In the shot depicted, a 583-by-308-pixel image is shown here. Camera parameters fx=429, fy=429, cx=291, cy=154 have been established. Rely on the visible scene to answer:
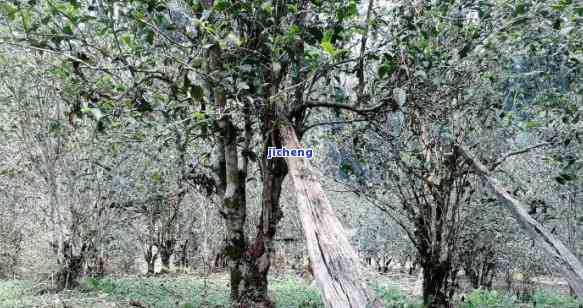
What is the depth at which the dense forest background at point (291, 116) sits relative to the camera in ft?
9.16

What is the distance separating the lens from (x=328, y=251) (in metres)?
1.64

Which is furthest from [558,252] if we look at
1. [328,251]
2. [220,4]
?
[220,4]

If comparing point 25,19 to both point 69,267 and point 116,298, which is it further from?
point 69,267

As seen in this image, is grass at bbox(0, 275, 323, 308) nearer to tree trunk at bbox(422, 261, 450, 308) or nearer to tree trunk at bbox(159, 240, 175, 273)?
tree trunk at bbox(422, 261, 450, 308)

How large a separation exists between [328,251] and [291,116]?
166 cm

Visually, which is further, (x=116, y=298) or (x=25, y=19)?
(x=116, y=298)

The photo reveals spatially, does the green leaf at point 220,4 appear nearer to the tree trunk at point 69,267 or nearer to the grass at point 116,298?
the grass at point 116,298

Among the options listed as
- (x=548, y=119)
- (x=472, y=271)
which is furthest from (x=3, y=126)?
(x=472, y=271)

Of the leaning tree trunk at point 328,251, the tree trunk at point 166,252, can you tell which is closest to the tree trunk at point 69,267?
the leaning tree trunk at point 328,251

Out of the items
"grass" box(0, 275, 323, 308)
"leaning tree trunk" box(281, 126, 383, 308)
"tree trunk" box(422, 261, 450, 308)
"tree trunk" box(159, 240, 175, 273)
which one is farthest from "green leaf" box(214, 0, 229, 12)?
"tree trunk" box(159, 240, 175, 273)

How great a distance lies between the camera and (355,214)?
17.9 metres

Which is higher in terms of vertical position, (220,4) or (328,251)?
(220,4)

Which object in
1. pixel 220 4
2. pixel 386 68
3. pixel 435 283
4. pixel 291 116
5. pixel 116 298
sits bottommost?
pixel 116 298

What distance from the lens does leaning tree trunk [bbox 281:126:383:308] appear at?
143 centimetres
